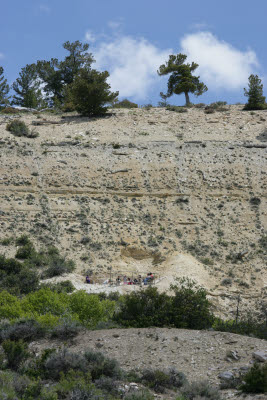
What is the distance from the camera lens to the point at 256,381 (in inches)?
473

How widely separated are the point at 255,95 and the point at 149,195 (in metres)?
22.3

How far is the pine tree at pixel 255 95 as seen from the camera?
53000 mm

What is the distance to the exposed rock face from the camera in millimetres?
32094

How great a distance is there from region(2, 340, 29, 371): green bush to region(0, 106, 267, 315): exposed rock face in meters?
15.5

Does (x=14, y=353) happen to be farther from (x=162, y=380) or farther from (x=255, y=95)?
(x=255, y=95)

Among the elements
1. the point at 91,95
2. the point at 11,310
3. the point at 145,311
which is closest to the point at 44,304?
the point at 11,310

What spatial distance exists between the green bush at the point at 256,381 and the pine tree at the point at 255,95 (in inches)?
1721

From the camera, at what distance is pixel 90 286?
27719 millimetres

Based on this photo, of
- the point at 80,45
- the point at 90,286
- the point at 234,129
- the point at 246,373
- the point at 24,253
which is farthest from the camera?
the point at 80,45

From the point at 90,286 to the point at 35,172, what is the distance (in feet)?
46.3

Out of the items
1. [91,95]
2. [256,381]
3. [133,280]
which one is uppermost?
[91,95]

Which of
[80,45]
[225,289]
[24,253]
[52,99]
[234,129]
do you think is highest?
[80,45]

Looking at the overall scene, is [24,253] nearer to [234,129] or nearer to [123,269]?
[123,269]

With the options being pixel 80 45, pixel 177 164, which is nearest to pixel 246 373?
pixel 177 164
